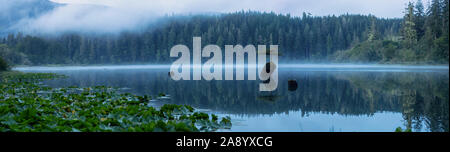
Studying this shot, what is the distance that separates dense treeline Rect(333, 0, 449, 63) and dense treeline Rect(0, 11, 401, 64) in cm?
2461

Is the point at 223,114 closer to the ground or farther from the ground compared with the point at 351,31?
closer to the ground

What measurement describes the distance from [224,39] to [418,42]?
54.8 m

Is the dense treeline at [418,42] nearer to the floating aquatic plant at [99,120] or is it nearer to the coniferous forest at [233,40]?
the coniferous forest at [233,40]

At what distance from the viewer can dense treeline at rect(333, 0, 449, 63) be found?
56759 millimetres

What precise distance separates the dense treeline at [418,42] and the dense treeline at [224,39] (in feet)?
80.8

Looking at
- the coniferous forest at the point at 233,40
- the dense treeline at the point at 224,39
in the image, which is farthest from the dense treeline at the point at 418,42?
the dense treeline at the point at 224,39

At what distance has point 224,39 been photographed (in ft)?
350

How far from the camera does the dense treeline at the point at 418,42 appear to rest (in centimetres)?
5676

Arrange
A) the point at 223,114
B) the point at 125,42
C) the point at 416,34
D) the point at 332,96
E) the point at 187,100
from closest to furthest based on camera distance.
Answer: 1. the point at 223,114
2. the point at 187,100
3. the point at 332,96
4. the point at 416,34
5. the point at 125,42

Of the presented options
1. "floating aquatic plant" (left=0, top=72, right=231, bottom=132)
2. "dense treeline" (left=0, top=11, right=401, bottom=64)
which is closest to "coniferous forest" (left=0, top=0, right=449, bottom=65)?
"dense treeline" (left=0, top=11, right=401, bottom=64)

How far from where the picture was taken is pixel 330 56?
10188 cm
